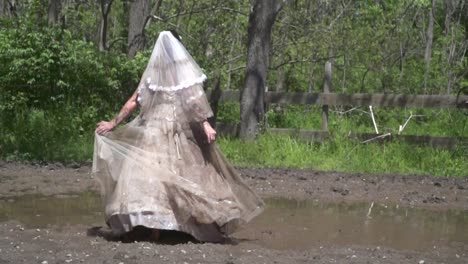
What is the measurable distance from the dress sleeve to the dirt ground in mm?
1116

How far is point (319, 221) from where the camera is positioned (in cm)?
900

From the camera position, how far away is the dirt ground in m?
6.47

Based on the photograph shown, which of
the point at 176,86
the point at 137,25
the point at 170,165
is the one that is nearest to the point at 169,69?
the point at 176,86

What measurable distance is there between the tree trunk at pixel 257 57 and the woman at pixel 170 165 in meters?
7.97

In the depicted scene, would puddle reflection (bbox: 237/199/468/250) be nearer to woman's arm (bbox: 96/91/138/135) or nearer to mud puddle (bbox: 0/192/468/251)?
mud puddle (bbox: 0/192/468/251)

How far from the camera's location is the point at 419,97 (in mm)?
14406

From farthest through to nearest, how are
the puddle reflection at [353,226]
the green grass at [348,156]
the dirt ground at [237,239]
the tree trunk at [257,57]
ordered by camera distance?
the tree trunk at [257,57] → the green grass at [348,156] → the puddle reflection at [353,226] → the dirt ground at [237,239]

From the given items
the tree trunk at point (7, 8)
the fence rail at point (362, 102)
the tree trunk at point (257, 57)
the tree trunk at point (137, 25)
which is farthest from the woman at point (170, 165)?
the tree trunk at point (7, 8)

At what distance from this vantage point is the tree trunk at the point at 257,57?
51.0ft

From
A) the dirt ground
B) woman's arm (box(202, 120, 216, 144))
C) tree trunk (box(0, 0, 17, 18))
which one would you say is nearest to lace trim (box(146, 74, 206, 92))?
woman's arm (box(202, 120, 216, 144))

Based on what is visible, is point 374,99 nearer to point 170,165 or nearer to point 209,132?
point 209,132

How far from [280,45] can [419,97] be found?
5869 millimetres

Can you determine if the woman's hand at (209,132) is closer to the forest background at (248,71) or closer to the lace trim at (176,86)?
the lace trim at (176,86)

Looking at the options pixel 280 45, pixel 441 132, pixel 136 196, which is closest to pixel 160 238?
pixel 136 196
